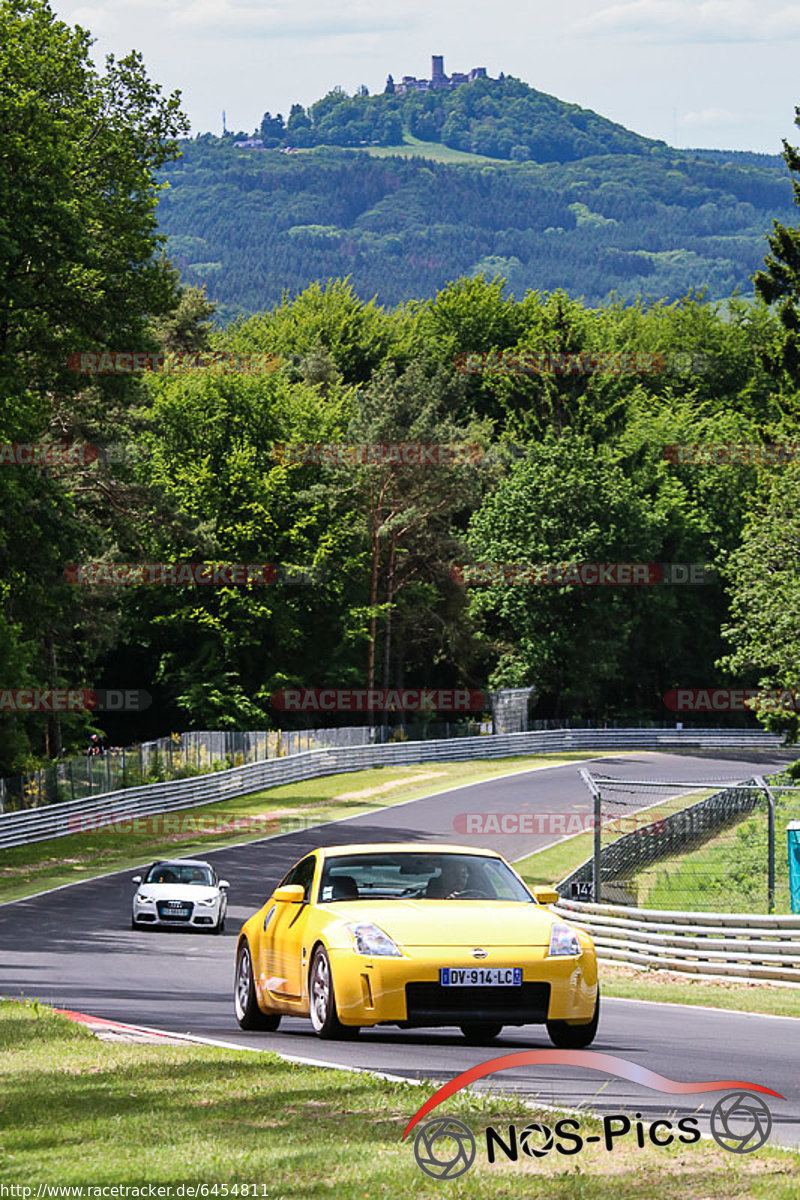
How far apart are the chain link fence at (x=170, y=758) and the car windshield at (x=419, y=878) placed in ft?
103

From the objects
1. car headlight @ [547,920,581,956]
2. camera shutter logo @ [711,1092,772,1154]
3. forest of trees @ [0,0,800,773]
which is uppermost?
forest of trees @ [0,0,800,773]

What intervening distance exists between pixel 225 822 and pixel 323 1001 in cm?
3715

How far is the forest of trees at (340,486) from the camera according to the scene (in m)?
38.8

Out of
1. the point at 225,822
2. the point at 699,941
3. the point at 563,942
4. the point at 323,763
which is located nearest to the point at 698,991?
the point at 699,941

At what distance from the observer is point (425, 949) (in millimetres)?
10359

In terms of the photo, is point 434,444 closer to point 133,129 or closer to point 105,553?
point 105,553

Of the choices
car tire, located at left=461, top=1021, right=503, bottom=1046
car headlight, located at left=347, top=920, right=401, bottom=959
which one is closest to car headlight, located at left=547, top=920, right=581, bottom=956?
car headlight, located at left=347, top=920, right=401, bottom=959

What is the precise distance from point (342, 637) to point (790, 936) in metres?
55.3

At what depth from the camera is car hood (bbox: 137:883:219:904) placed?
89.8ft

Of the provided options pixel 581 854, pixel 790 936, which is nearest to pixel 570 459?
pixel 581 854

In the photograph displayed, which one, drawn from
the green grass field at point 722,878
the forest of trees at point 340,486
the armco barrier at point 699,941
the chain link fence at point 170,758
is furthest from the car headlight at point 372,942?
the chain link fence at point 170,758

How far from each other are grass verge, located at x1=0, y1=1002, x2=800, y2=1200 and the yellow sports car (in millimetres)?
902

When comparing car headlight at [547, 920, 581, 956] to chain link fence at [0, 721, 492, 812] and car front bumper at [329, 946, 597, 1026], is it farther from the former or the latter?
chain link fence at [0, 721, 492, 812]

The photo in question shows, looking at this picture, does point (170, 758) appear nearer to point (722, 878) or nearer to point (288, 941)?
point (722, 878)
